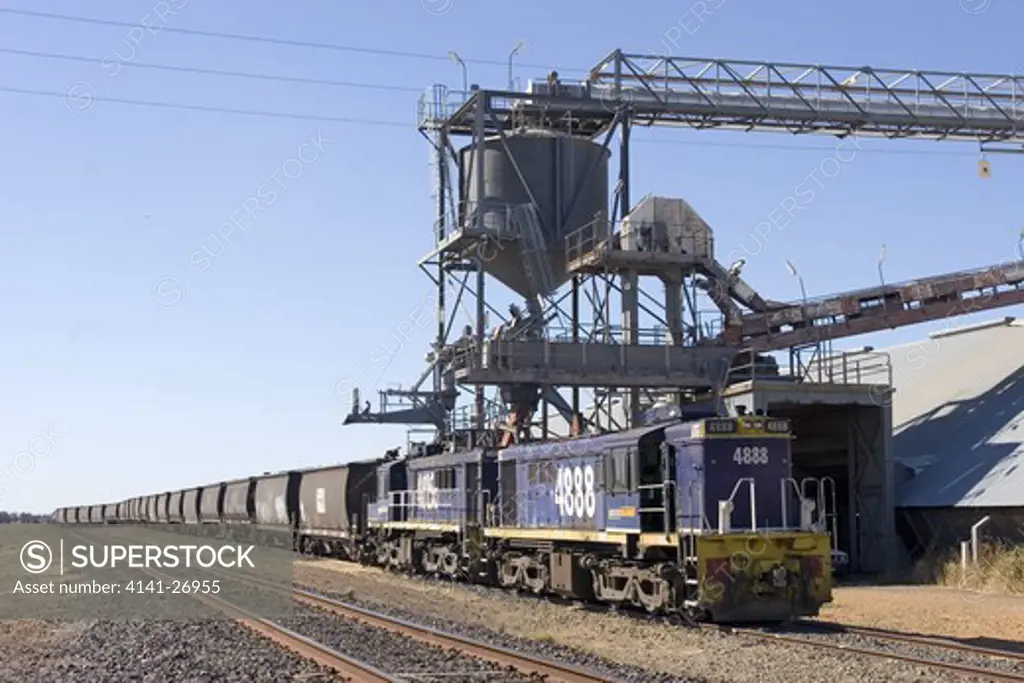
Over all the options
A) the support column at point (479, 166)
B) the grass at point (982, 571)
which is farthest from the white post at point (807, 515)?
the support column at point (479, 166)

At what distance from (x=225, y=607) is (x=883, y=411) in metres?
17.9

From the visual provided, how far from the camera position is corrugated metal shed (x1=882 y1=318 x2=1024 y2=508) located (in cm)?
3078

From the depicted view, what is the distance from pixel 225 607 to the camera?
945 inches

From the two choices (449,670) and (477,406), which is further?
(477,406)

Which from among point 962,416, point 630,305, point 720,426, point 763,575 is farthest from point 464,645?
point 962,416

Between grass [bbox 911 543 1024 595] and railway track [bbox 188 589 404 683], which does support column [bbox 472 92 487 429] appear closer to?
grass [bbox 911 543 1024 595]

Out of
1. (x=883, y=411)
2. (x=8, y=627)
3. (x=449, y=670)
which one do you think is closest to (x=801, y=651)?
(x=449, y=670)

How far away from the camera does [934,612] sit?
22.6 metres

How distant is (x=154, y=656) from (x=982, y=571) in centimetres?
1879

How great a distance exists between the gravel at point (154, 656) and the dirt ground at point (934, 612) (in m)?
10.1

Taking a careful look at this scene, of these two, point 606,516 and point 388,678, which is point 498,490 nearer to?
point 606,516

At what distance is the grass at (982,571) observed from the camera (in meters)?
25.7

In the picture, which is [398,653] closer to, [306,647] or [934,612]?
[306,647]

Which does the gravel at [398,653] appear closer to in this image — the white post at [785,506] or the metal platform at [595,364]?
the white post at [785,506]
